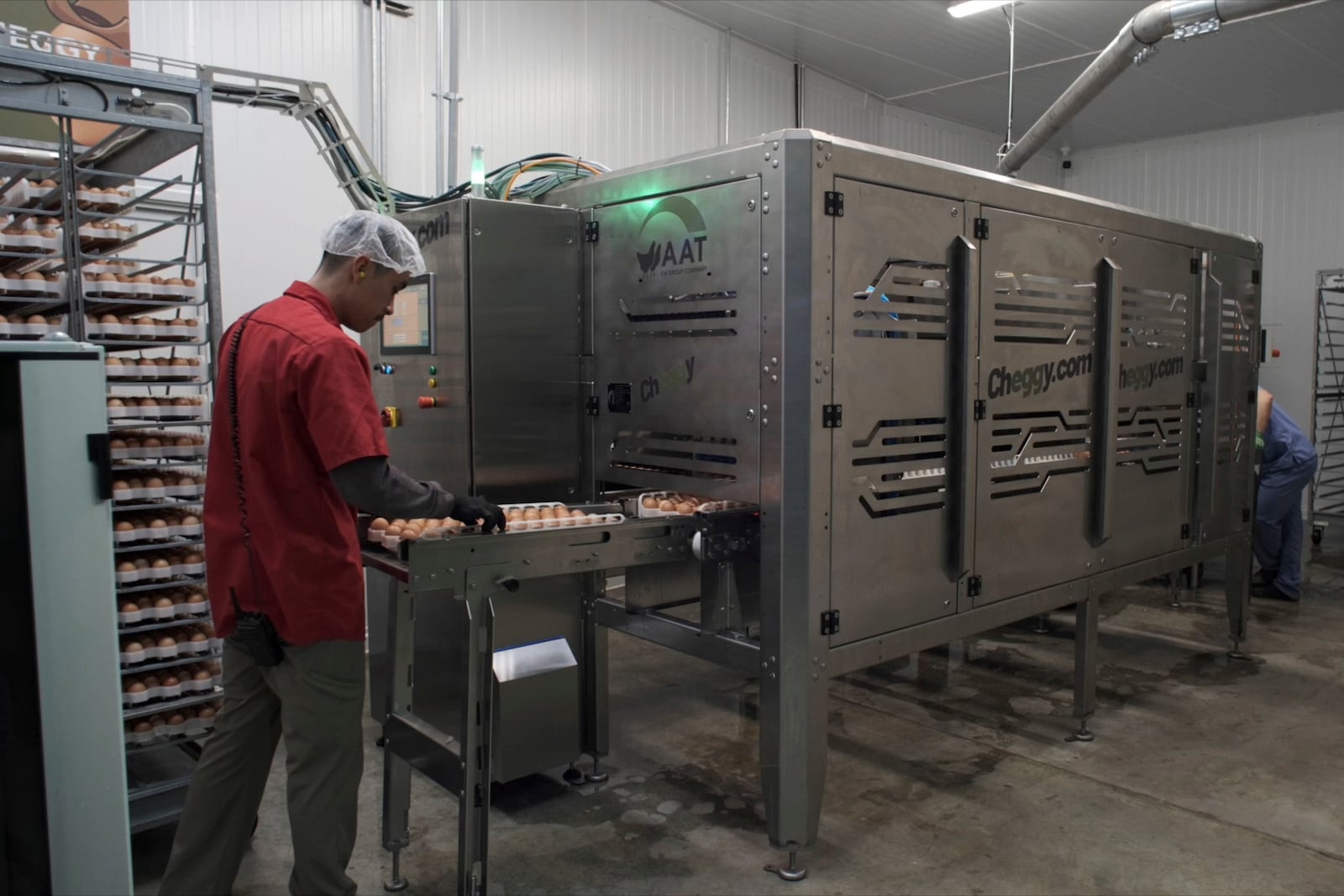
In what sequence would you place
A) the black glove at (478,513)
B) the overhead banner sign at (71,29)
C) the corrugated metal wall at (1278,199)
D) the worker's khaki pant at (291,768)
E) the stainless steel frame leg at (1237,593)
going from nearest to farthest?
1. the worker's khaki pant at (291,768)
2. the black glove at (478,513)
3. the overhead banner sign at (71,29)
4. the stainless steel frame leg at (1237,593)
5. the corrugated metal wall at (1278,199)

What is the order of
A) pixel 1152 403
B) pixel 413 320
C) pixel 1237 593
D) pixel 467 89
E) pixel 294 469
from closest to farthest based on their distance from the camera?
pixel 294 469, pixel 413 320, pixel 1152 403, pixel 1237 593, pixel 467 89

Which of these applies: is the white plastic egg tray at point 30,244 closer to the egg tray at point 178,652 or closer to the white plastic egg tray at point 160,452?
the white plastic egg tray at point 160,452

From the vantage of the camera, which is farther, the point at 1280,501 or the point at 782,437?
the point at 1280,501

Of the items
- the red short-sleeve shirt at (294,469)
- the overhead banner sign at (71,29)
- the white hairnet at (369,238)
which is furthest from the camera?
the overhead banner sign at (71,29)

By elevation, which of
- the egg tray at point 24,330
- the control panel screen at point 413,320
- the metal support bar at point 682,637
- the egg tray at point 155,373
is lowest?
the metal support bar at point 682,637

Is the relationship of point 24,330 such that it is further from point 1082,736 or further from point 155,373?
point 1082,736

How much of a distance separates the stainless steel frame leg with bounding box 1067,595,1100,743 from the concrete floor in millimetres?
105

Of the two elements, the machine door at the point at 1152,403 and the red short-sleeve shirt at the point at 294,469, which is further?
the machine door at the point at 1152,403

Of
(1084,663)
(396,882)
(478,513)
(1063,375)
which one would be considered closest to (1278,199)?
(1063,375)

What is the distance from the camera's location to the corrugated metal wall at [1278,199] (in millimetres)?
8781

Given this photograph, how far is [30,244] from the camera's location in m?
2.56

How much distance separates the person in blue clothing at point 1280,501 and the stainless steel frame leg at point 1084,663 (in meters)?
3.07

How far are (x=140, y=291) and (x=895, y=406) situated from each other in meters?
2.22

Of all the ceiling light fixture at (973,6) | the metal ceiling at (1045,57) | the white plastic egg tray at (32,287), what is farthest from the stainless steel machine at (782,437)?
the metal ceiling at (1045,57)
